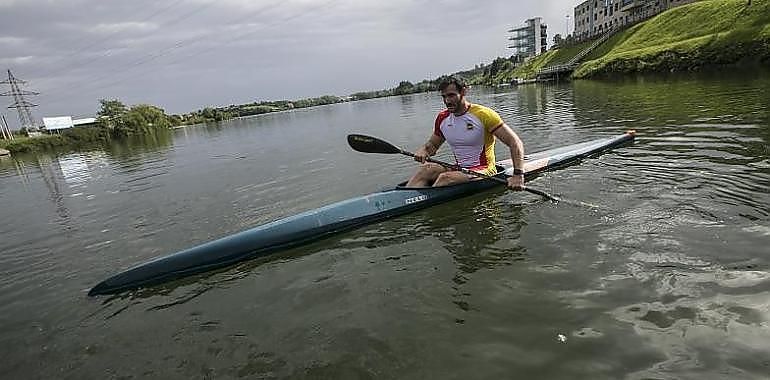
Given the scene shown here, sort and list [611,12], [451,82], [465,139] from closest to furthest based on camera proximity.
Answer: [451,82] < [465,139] < [611,12]

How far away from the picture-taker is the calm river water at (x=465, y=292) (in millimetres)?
3877

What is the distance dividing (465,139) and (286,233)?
12.3 ft

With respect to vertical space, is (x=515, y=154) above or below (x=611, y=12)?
below

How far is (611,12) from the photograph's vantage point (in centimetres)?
9450

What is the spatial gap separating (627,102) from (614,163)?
14.9 m

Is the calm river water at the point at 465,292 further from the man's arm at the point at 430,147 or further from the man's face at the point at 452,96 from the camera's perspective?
the man's face at the point at 452,96

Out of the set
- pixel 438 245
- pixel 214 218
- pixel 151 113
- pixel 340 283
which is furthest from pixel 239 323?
pixel 151 113

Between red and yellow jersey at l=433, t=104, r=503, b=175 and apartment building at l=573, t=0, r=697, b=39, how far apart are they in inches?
3067

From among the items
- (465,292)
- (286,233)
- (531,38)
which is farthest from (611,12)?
(465,292)

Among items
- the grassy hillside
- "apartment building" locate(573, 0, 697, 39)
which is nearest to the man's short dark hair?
the grassy hillside

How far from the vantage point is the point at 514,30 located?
509ft

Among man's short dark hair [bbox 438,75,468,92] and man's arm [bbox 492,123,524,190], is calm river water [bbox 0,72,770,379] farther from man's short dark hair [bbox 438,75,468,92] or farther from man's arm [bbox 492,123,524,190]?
man's short dark hair [bbox 438,75,468,92]

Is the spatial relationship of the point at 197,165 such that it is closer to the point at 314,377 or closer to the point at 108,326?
the point at 108,326

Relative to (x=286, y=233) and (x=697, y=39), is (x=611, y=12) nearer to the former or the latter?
(x=697, y=39)
